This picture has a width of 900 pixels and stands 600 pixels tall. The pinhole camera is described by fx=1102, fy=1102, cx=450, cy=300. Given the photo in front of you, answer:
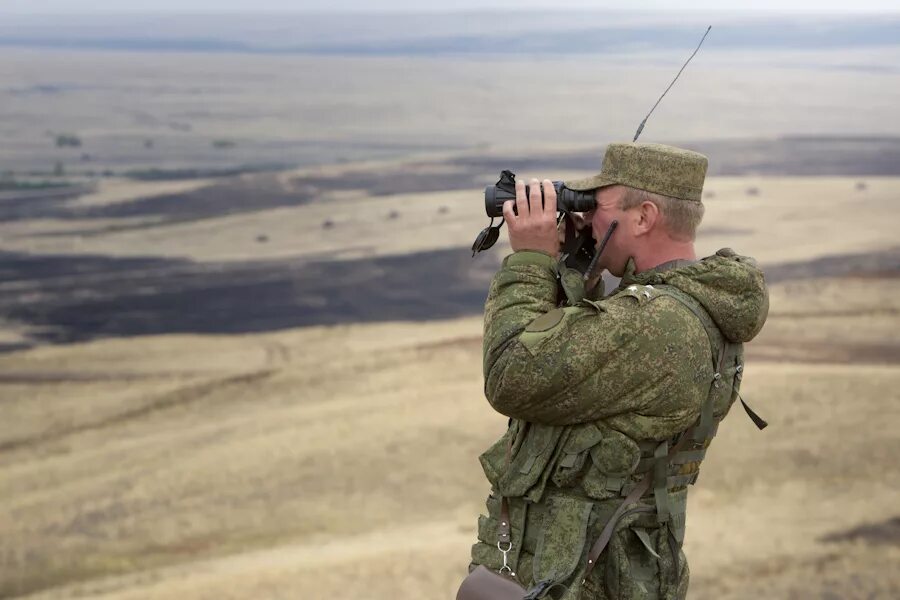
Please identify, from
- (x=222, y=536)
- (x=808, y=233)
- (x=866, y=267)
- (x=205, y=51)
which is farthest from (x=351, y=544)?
(x=205, y=51)

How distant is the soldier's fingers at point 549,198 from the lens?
259cm

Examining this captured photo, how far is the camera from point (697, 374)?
261 cm

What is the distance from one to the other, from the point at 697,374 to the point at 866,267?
16459mm

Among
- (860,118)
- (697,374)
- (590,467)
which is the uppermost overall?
(697,374)

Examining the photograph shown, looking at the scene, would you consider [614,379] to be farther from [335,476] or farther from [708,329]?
[335,476]

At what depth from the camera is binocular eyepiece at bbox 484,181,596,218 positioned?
267 centimetres

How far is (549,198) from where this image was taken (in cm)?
260

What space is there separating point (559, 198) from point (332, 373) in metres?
10.1

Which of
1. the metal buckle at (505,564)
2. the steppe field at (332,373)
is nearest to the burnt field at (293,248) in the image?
the steppe field at (332,373)

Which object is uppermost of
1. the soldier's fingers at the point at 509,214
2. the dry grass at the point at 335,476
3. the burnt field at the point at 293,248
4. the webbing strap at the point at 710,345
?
the soldier's fingers at the point at 509,214

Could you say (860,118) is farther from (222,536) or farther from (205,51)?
(205,51)

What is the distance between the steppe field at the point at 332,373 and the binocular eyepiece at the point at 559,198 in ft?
14.2

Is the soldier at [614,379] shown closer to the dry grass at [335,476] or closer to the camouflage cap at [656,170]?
the camouflage cap at [656,170]

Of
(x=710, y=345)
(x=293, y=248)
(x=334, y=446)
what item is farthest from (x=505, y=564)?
(x=293, y=248)
